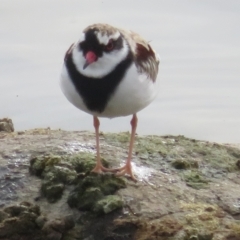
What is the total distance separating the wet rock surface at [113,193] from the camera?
5.05 meters

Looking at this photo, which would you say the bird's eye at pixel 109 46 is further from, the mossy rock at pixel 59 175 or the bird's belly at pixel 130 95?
the mossy rock at pixel 59 175

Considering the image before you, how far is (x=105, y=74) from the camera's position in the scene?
5129 millimetres

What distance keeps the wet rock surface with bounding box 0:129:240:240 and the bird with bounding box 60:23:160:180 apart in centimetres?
55

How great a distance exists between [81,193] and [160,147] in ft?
3.97

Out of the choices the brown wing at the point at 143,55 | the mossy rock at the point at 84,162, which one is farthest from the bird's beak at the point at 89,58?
the mossy rock at the point at 84,162

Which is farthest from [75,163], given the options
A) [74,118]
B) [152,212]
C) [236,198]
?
[74,118]

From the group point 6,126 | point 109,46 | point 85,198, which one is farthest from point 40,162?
point 6,126

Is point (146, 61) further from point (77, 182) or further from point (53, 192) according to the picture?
point (53, 192)

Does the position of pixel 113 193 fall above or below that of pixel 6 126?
above

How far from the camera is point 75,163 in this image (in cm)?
572

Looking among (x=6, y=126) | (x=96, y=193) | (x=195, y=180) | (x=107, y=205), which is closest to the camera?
(x=107, y=205)

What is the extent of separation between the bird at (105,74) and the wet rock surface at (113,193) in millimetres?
551

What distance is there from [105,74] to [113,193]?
2.73 feet

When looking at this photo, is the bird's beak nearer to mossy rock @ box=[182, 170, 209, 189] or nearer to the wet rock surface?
the wet rock surface
